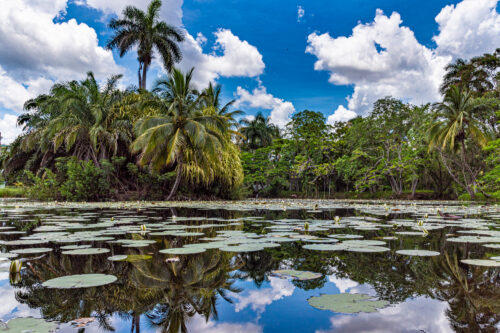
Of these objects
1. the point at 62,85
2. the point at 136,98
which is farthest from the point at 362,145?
the point at 62,85

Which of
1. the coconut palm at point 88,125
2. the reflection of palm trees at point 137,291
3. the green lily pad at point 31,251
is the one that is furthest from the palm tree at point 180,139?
the reflection of palm trees at point 137,291

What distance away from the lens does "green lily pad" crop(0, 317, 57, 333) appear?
3.21 feet

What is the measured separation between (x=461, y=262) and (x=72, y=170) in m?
11.1

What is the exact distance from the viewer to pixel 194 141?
33.9 feet

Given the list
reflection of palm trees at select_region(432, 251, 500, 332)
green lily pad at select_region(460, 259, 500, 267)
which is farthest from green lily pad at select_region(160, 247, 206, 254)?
green lily pad at select_region(460, 259, 500, 267)

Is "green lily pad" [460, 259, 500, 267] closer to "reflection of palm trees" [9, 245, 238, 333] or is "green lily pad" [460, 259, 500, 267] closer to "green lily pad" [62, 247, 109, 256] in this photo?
"reflection of palm trees" [9, 245, 238, 333]

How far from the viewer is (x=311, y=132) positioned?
891 inches

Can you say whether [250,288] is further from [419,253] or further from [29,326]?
[419,253]

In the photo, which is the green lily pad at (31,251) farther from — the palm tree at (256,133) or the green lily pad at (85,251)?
the palm tree at (256,133)

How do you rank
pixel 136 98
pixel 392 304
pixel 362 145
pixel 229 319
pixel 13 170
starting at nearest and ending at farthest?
1. pixel 229 319
2. pixel 392 304
3. pixel 136 98
4. pixel 13 170
5. pixel 362 145

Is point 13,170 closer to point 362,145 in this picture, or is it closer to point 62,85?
point 62,85

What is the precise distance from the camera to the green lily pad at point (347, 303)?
120 cm

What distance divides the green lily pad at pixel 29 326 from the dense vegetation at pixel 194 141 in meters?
9.01

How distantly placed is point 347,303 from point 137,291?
3.19ft
